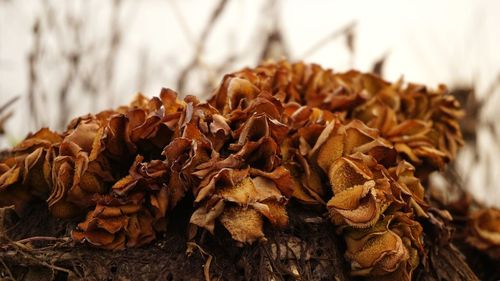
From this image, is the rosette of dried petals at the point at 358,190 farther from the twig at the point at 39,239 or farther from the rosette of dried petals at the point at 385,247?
the twig at the point at 39,239

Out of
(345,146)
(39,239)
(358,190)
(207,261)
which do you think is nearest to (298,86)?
(345,146)

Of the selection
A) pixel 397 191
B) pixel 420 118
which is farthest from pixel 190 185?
pixel 420 118

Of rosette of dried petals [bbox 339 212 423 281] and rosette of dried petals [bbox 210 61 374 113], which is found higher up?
rosette of dried petals [bbox 210 61 374 113]

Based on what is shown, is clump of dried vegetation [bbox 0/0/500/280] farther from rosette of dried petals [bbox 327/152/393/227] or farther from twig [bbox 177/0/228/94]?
twig [bbox 177/0/228/94]

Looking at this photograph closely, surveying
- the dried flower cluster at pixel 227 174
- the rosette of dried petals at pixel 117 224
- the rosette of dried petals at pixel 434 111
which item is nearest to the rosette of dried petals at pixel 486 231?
the rosette of dried petals at pixel 434 111

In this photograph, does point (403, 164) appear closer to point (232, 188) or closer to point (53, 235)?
point (232, 188)

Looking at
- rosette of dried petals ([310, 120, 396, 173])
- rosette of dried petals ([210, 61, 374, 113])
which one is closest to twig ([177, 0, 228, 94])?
rosette of dried petals ([210, 61, 374, 113])

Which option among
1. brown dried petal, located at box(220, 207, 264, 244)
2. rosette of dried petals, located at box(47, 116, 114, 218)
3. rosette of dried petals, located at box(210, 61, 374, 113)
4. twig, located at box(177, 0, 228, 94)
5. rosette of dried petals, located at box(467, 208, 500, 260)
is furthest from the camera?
twig, located at box(177, 0, 228, 94)
